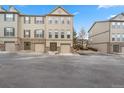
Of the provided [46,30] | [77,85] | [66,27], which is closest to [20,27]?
[46,30]

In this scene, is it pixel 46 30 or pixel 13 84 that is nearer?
pixel 13 84

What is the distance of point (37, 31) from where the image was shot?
97.2 feet

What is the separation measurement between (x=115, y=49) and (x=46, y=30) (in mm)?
13733

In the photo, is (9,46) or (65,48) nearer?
(9,46)

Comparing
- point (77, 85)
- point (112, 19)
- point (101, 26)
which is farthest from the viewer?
point (101, 26)

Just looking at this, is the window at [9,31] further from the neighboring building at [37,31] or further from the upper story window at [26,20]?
the upper story window at [26,20]

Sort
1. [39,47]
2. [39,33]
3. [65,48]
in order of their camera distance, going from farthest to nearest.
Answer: [39,47] < [39,33] < [65,48]

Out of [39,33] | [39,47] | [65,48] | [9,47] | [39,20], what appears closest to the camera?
[9,47]

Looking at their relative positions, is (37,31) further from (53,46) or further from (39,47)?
(53,46)

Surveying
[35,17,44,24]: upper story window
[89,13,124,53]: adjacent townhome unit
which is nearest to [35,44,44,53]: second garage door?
[35,17,44,24]: upper story window

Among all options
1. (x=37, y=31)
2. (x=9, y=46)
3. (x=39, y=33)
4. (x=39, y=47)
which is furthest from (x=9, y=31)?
(x=39, y=47)

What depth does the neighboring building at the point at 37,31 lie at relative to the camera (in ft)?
93.0
